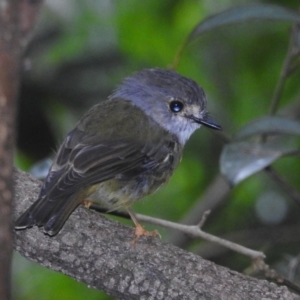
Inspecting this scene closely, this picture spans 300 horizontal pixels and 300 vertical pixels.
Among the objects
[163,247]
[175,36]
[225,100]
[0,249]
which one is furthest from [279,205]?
[0,249]

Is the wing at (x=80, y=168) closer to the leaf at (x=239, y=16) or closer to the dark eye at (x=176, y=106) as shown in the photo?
the dark eye at (x=176, y=106)

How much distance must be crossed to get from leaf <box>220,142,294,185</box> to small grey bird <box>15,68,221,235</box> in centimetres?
35

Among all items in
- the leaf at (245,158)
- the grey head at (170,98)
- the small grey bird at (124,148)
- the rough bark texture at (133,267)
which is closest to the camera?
the rough bark texture at (133,267)

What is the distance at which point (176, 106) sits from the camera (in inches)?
168

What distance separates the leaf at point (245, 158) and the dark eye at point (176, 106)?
59 cm

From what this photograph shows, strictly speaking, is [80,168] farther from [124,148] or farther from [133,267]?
[133,267]

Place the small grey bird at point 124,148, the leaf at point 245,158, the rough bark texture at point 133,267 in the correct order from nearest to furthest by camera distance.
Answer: the rough bark texture at point 133,267, the small grey bird at point 124,148, the leaf at point 245,158

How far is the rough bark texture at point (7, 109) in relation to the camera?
0.68m

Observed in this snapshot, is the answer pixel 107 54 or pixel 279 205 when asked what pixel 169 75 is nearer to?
pixel 107 54

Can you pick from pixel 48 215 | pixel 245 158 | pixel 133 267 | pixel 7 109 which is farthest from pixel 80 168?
pixel 7 109

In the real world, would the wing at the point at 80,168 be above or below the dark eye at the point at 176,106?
below

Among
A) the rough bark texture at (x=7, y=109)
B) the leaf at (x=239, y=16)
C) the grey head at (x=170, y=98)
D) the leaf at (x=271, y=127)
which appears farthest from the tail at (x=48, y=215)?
the rough bark texture at (x=7, y=109)

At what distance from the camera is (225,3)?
601 centimetres

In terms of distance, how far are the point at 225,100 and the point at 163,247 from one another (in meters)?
3.39
